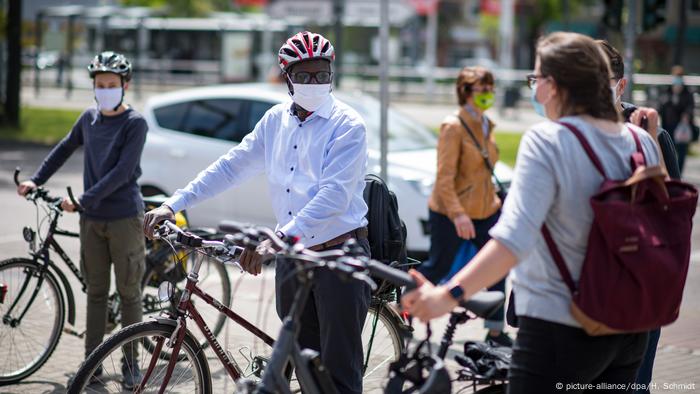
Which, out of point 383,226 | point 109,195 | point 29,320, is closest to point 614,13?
point 109,195

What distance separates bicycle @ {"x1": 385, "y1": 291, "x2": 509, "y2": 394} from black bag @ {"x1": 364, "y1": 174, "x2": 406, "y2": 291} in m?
0.94

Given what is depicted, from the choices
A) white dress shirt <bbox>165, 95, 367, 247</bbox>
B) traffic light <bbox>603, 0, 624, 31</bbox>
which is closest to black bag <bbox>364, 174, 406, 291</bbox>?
white dress shirt <bbox>165, 95, 367, 247</bbox>

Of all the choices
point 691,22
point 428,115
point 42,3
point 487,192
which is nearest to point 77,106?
point 42,3

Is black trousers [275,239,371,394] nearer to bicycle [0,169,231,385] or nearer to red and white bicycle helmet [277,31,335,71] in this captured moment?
red and white bicycle helmet [277,31,335,71]

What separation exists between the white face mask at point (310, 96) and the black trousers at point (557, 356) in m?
1.47

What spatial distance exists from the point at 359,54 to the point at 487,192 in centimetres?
3653

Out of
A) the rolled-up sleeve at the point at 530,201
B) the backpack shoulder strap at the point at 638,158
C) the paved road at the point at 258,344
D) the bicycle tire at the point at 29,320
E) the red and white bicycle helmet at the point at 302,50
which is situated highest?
the red and white bicycle helmet at the point at 302,50

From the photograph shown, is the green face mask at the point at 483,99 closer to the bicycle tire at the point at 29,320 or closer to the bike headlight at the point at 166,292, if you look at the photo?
the bicycle tire at the point at 29,320

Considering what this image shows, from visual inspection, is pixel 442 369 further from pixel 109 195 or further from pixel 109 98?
pixel 109 98

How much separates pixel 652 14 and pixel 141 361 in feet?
38.2

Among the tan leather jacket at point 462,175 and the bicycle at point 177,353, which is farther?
the tan leather jacket at point 462,175

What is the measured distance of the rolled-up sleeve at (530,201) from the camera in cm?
293

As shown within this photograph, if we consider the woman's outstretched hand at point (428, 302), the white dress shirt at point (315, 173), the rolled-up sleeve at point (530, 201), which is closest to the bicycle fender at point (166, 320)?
the white dress shirt at point (315, 173)

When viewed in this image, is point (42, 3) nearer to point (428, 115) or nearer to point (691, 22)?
point (428, 115)
